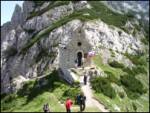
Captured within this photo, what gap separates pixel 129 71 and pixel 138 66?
9.35 meters

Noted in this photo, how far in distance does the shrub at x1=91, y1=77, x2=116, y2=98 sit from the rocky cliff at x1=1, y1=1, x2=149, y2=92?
2336cm

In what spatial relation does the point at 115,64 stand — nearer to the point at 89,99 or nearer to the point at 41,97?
the point at 41,97

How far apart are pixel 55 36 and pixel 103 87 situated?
47674 mm

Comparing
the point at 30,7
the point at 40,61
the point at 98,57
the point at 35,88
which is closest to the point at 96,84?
the point at 35,88

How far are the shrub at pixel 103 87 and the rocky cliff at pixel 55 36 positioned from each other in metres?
23.4

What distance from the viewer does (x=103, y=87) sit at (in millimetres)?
71562

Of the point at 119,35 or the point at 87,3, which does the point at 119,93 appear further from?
the point at 87,3

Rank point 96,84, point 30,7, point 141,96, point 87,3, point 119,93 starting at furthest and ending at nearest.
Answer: point 30,7 < point 87,3 < point 141,96 < point 119,93 < point 96,84

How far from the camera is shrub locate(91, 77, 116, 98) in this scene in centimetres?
7044

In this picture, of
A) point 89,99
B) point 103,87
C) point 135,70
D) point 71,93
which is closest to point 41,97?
point 71,93

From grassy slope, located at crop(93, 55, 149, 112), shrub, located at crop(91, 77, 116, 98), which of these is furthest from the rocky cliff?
shrub, located at crop(91, 77, 116, 98)

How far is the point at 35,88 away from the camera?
261 feet

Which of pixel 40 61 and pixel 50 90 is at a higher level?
pixel 40 61

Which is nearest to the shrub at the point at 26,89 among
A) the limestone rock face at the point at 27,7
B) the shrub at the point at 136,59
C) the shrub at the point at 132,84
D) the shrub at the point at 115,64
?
the shrub at the point at 132,84
